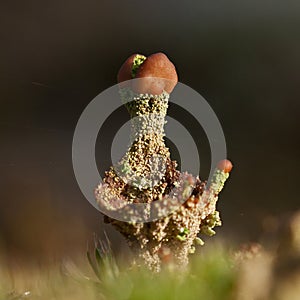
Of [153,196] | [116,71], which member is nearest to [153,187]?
[153,196]

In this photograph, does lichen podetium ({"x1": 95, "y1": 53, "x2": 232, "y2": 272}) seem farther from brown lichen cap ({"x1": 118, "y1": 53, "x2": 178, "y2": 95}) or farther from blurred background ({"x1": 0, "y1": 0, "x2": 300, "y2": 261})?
blurred background ({"x1": 0, "y1": 0, "x2": 300, "y2": 261})

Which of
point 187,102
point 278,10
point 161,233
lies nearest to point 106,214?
point 161,233

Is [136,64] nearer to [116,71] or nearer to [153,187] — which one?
[153,187]

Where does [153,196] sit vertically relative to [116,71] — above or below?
below

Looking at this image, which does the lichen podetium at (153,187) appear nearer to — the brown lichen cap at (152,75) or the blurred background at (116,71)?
the brown lichen cap at (152,75)

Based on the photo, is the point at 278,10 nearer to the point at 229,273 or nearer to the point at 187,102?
the point at 187,102

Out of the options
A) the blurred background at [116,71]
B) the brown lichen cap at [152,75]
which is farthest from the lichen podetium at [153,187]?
the blurred background at [116,71]

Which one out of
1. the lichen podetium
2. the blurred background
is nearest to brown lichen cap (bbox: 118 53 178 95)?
the lichen podetium
